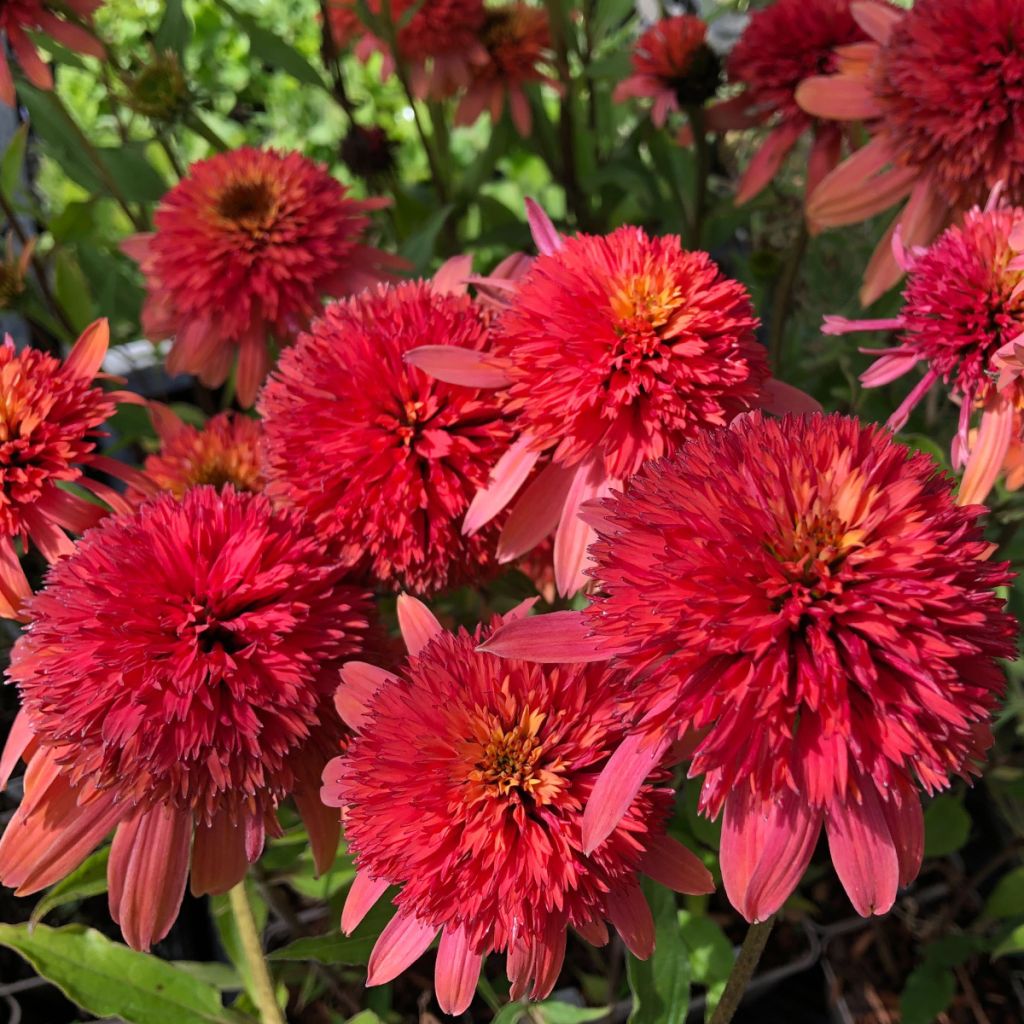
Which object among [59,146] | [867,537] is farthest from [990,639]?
[59,146]

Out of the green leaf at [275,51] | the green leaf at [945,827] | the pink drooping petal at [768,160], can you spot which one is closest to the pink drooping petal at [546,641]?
the green leaf at [945,827]

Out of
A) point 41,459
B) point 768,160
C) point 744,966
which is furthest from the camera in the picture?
point 768,160

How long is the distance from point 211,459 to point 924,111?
654 millimetres

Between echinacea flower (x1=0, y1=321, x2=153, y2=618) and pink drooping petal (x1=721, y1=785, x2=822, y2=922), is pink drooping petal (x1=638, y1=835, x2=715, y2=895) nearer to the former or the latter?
pink drooping petal (x1=721, y1=785, x2=822, y2=922)

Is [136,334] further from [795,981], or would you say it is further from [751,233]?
[795,981]

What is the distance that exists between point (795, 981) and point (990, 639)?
0.77 metres

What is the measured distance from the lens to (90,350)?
706 mm

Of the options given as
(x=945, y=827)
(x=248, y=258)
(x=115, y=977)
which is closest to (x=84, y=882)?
(x=115, y=977)

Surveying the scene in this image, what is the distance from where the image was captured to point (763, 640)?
0.41m

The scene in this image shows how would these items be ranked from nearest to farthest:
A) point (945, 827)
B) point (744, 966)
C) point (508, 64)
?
point (744, 966) → point (945, 827) → point (508, 64)

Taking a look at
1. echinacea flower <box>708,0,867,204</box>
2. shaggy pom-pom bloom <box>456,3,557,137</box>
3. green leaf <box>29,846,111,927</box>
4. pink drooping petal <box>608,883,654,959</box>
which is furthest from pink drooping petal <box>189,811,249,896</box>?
shaggy pom-pom bloom <box>456,3,557,137</box>

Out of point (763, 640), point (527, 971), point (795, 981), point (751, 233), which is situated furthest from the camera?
point (751, 233)

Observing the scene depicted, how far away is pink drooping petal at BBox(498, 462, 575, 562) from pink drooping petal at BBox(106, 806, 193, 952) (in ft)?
0.85

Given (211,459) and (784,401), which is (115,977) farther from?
(784,401)
